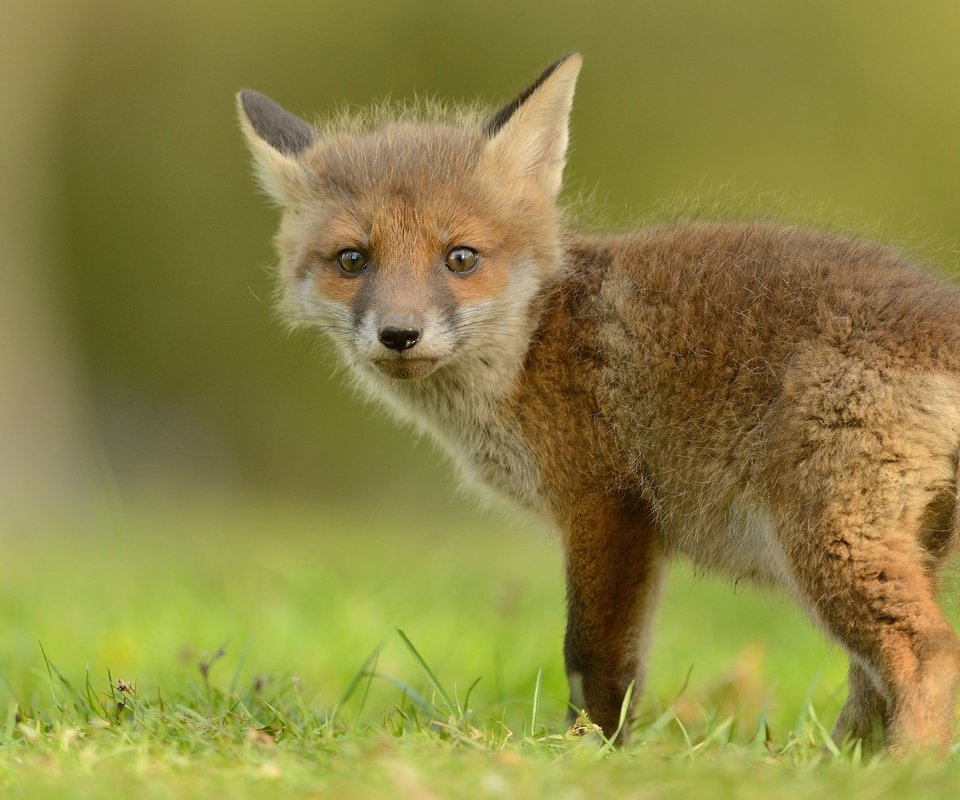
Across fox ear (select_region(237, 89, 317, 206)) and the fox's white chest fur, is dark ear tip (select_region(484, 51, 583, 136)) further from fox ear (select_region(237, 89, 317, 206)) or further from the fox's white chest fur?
the fox's white chest fur

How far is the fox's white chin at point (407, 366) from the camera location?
587 cm

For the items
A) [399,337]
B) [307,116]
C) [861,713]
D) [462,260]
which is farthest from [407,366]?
[307,116]

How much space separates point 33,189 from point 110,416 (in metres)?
5.27

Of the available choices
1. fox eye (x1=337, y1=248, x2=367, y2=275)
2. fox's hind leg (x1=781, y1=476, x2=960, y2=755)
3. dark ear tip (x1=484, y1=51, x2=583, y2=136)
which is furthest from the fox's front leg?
dark ear tip (x1=484, y1=51, x2=583, y2=136)

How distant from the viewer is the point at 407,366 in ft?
19.4

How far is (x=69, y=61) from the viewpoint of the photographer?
17.1 meters

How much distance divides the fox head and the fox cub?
1cm

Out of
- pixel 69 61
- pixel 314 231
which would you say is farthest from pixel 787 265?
pixel 69 61

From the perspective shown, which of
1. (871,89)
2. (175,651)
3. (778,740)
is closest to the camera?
(778,740)

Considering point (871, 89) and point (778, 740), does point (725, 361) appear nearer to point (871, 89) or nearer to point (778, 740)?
point (778, 740)

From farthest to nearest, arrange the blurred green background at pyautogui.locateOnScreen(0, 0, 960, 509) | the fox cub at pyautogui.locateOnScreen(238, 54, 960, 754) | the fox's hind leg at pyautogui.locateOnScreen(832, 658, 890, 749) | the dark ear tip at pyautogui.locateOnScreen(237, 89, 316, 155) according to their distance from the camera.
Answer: the blurred green background at pyautogui.locateOnScreen(0, 0, 960, 509)
the dark ear tip at pyautogui.locateOnScreen(237, 89, 316, 155)
the fox's hind leg at pyautogui.locateOnScreen(832, 658, 890, 749)
the fox cub at pyautogui.locateOnScreen(238, 54, 960, 754)

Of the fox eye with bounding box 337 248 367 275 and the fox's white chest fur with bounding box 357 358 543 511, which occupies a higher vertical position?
the fox eye with bounding box 337 248 367 275

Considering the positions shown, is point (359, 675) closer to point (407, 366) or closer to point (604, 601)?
point (604, 601)

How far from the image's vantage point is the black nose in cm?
566
